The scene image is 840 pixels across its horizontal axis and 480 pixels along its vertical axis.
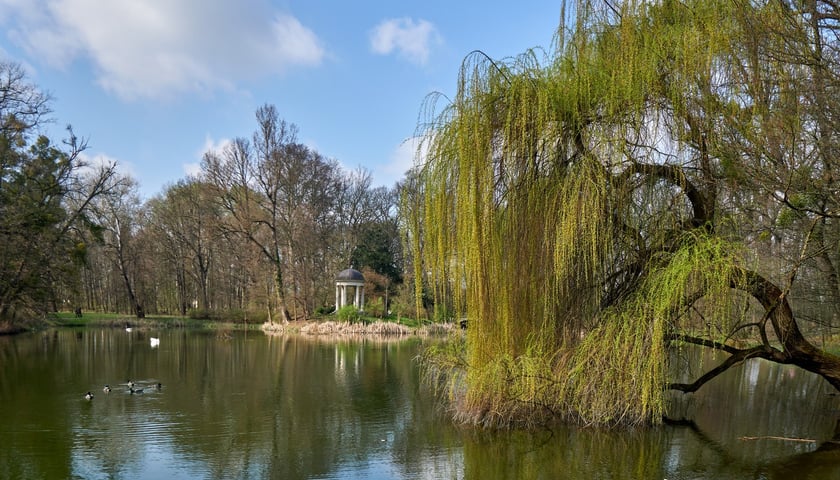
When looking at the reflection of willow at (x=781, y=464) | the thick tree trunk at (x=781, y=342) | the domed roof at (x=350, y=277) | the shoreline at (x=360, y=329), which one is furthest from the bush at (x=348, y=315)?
the reflection of willow at (x=781, y=464)

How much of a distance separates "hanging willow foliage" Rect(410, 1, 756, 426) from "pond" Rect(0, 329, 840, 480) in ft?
2.60

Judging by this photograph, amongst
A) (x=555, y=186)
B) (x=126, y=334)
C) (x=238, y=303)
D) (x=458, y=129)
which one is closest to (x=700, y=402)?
(x=555, y=186)

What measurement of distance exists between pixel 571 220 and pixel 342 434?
406cm

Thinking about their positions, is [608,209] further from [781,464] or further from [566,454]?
[781,464]

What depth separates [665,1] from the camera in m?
7.56

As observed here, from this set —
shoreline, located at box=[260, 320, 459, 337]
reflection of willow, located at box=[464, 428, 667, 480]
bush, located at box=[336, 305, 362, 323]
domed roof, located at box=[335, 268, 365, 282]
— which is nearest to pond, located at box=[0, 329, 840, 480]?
reflection of willow, located at box=[464, 428, 667, 480]

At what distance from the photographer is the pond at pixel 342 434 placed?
5926 mm

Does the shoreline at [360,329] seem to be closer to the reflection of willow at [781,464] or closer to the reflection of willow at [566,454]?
the reflection of willow at [566,454]

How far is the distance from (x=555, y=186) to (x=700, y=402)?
512 centimetres

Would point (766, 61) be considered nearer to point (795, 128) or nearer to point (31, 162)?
point (795, 128)

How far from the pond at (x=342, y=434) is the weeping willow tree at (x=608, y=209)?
2.51 feet

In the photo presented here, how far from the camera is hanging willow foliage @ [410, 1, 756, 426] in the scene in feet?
22.4

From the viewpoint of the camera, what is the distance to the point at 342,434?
24.3 feet

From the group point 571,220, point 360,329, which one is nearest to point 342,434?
point 571,220
